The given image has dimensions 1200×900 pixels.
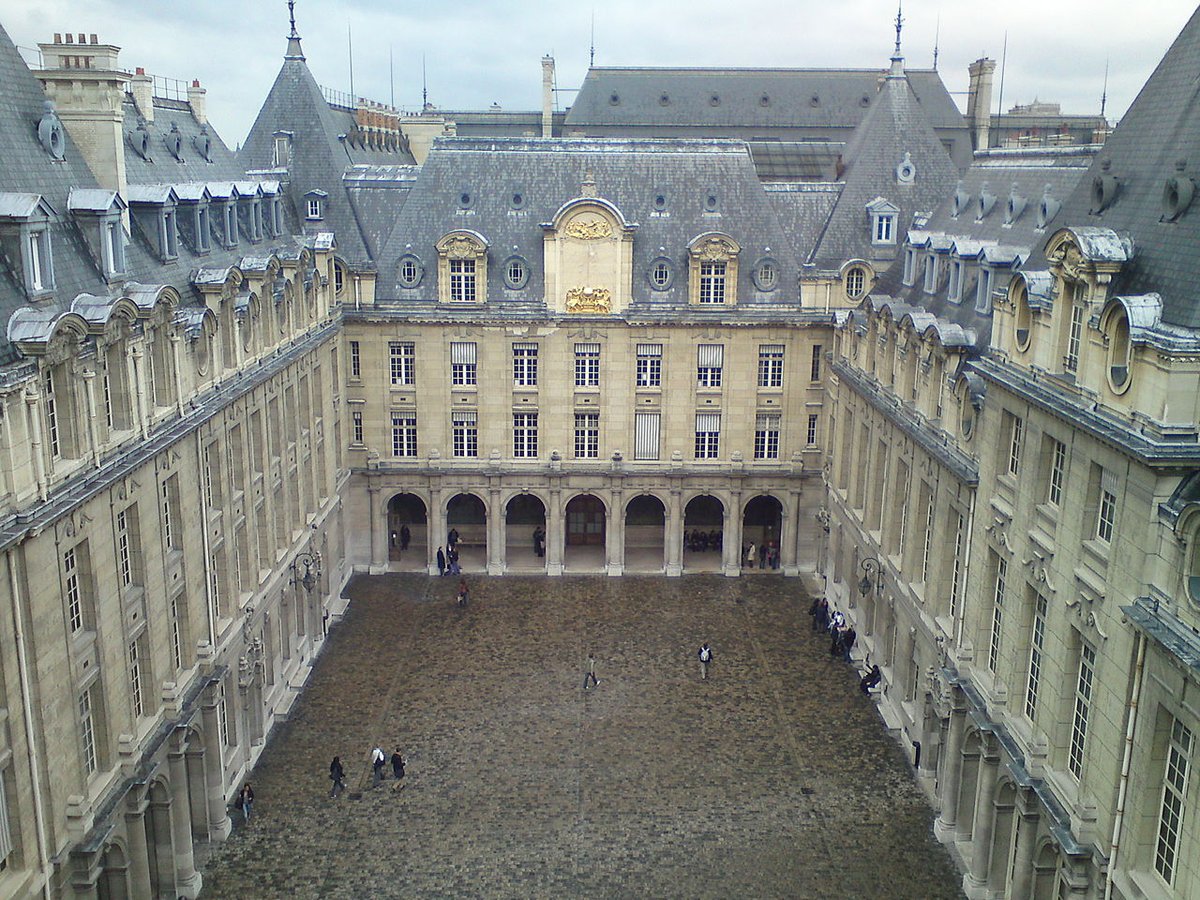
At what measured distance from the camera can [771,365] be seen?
6575cm

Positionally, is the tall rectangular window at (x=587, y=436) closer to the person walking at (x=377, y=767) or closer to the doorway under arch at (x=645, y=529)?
the doorway under arch at (x=645, y=529)

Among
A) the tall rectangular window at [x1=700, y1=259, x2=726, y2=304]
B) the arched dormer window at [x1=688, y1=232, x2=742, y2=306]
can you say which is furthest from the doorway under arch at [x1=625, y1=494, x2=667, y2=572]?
the arched dormer window at [x1=688, y1=232, x2=742, y2=306]

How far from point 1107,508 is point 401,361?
4428 centimetres

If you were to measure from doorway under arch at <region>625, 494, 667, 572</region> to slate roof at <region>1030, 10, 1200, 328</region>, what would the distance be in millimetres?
40115

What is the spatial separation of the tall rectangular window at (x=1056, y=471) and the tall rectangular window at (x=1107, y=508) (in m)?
1.71

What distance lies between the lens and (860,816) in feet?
141

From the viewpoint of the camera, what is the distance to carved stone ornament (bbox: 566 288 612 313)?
64625mm

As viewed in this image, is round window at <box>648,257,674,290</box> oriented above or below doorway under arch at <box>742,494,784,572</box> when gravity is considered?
above

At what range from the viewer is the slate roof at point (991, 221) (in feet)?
148

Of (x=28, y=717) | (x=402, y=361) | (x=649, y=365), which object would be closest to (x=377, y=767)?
(x=28, y=717)

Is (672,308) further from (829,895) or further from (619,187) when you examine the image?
(829,895)

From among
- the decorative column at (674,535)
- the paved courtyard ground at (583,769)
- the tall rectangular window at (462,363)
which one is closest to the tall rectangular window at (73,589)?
the paved courtyard ground at (583,769)

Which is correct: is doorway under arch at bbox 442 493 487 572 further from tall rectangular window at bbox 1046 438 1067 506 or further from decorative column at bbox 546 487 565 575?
tall rectangular window at bbox 1046 438 1067 506

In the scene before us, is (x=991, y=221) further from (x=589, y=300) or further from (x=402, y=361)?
(x=402, y=361)
